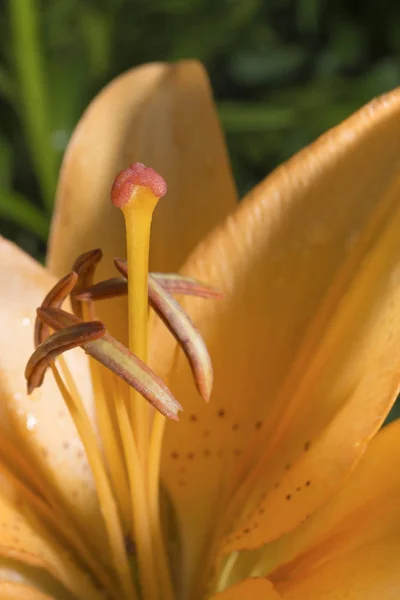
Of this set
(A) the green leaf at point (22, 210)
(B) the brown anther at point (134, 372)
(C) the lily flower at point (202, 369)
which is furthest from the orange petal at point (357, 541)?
(A) the green leaf at point (22, 210)

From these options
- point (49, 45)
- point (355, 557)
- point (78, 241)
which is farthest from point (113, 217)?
point (49, 45)

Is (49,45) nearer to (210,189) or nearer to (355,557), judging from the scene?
(210,189)

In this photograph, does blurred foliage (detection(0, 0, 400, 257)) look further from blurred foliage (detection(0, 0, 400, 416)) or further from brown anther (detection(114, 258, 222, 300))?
brown anther (detection(114, 258, 222, 300))

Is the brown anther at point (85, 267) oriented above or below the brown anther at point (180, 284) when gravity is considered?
above

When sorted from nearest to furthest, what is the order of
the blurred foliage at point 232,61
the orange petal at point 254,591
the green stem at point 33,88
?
the orange petal at point 254,591, the green stem at point 33,88, the blurred foliage at point 232,61

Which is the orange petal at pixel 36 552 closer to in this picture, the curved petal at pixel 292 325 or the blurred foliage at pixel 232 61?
the curved petal at pixel 292 325

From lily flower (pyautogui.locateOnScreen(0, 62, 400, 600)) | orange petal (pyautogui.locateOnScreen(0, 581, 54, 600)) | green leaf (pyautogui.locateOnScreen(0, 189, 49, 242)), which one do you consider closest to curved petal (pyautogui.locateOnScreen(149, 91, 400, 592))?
lily flower (pyautogui.locateOnScreen(0, 62, 400, 600))

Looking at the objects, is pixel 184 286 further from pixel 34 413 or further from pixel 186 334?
pixel 34 413
